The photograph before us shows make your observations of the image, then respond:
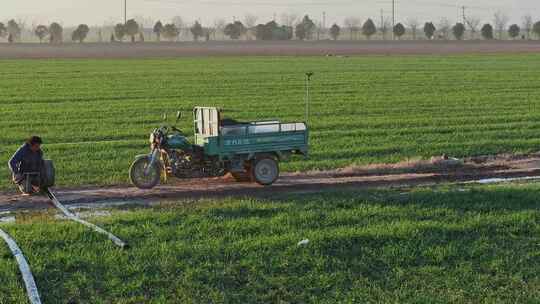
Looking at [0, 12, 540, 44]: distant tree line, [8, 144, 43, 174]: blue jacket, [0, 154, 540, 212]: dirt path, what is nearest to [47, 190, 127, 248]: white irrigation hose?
[0, 154, 540, 212]: dirt path

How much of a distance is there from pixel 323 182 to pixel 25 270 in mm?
7085

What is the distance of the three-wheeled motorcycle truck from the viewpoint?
1463 cm

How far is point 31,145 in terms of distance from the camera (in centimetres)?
1382

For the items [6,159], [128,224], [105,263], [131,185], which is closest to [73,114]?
[6,159]

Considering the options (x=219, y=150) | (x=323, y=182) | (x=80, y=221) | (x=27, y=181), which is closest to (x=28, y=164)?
(x=27, y=181)

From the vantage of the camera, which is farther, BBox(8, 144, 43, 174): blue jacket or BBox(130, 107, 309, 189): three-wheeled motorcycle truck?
BBox(130, 107, 309, 189): three-wheeled motorcycle truck

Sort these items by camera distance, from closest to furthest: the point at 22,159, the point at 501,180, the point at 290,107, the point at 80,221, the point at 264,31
Result: 1. the point at 80,221
2. the point at 22,159
3. the point at 501,180
4. the point at 290,107
5. the point at 264,31

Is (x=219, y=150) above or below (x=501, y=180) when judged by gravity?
above

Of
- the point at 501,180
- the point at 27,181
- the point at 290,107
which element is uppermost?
the point at 290,107

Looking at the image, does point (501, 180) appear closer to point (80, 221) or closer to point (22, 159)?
point (80, 221)

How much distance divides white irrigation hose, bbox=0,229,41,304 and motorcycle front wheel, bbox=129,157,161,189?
3.54 metres

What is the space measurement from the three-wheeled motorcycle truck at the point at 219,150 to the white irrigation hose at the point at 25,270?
3.82m

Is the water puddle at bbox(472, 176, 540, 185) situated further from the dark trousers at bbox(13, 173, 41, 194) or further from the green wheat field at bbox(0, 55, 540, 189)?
the dark trousers at bbox(13, 173, 41, 194)

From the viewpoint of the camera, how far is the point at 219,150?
14.6 m
